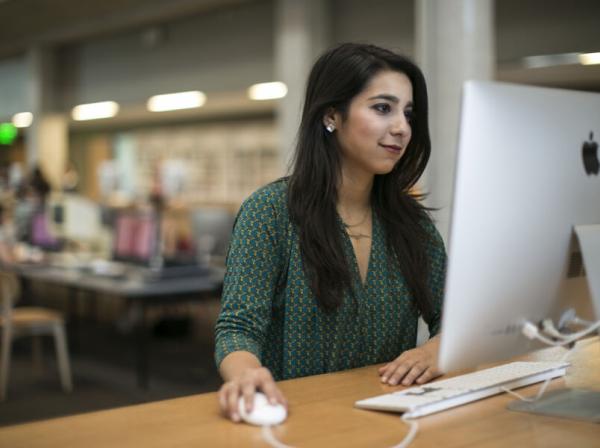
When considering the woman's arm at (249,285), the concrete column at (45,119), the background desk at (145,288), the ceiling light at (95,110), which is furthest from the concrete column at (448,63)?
the concrete column at (45,119)

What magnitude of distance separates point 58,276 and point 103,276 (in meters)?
0.51

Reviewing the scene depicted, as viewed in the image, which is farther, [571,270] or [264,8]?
[264,8]

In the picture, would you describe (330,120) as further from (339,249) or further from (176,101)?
(176,101)

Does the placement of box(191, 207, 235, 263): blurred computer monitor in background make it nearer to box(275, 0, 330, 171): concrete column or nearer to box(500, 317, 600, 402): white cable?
box(275, 0, 330, 171): concrete column

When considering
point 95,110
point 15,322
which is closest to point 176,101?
point 95,110

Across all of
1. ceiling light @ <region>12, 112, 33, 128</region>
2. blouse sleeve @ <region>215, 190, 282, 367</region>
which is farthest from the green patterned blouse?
ceiling light @ <region>12, 112, 33, 128</region>

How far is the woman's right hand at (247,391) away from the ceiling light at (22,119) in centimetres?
1214

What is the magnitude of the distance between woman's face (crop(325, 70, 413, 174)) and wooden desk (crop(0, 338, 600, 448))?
579 mm

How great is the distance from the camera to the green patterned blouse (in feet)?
5.76

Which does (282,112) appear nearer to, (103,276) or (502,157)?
(103,276)

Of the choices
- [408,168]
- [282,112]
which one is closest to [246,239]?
[408,168]

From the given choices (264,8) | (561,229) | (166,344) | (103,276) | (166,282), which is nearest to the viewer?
(561,229)

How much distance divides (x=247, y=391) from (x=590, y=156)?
0.74 m

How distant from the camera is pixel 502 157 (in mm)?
1285
